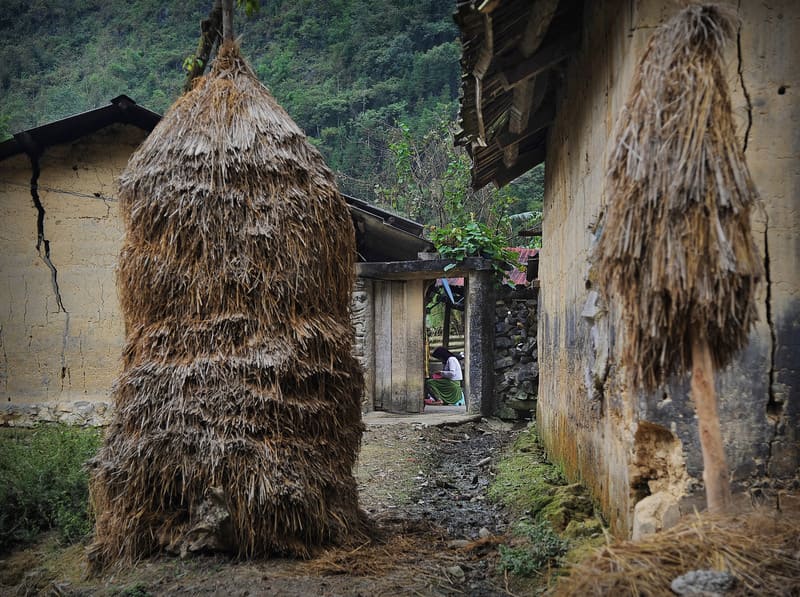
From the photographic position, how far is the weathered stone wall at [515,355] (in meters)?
10.4

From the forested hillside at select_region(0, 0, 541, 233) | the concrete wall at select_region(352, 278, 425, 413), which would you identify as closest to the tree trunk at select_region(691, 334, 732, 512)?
the concrete wall at select_region(352, 278, 425, 413)

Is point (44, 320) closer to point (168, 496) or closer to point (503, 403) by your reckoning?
point (168, 496)

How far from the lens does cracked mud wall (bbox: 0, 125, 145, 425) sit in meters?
7.52

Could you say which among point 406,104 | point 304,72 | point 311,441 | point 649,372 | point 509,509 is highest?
point 304,72

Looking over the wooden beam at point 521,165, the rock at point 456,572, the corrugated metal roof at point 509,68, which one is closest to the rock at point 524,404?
the wooden beam at point 521,165

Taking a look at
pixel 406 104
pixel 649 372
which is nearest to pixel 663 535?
pixel 649 372

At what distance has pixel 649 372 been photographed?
2.54 m

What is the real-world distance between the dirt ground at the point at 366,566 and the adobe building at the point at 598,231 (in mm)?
910

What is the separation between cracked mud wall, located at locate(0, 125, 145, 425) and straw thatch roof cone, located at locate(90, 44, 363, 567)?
3.55 m

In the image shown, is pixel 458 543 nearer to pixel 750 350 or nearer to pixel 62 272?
pixel 750 350

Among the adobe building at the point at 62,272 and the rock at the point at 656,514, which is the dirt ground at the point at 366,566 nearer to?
the rock at the point at 656,514

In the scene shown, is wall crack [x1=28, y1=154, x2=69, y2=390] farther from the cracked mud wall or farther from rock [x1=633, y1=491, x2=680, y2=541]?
rock [x1=633, y1=491, x2=680, y2=541]

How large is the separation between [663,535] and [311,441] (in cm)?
221

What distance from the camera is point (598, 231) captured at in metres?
4.20
